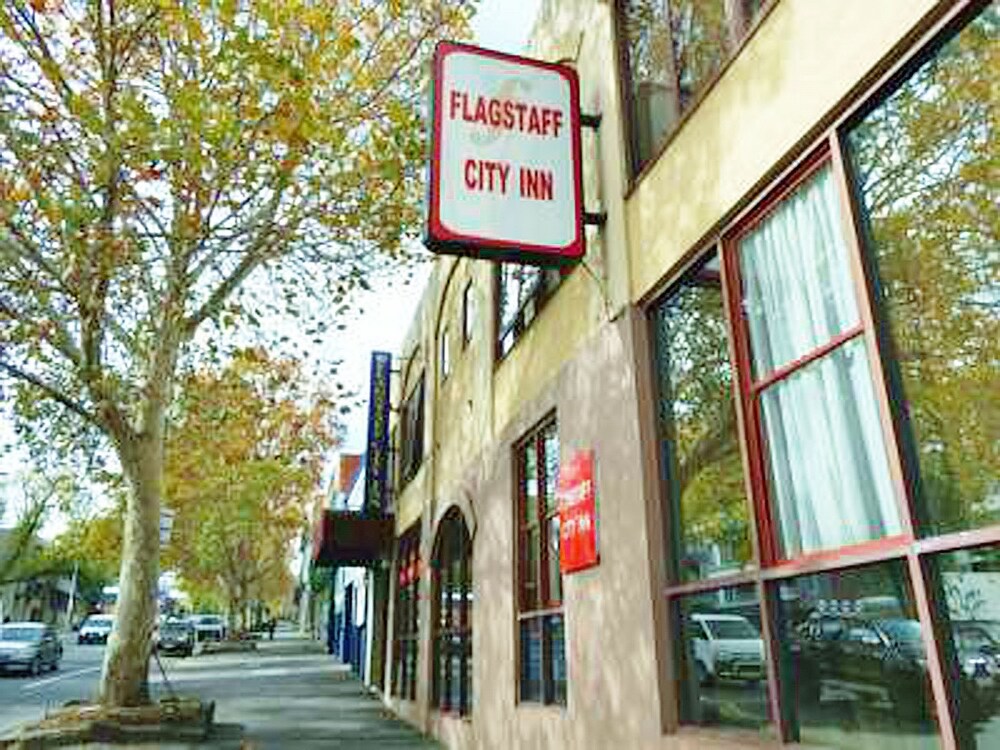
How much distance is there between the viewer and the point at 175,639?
123 feet

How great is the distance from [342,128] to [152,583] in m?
7.28

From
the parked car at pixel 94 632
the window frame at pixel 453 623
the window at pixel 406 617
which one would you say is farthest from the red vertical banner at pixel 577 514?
the parked car at pixel 94 632

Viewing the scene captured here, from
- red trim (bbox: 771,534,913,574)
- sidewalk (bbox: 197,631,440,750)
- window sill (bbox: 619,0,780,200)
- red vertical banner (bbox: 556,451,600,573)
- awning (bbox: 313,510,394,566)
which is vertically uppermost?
window sill (bbox: 619,0,780,200)

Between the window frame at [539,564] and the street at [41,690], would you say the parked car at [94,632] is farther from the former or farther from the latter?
the window frame at [539,564]

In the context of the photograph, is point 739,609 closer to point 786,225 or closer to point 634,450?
point 634,450

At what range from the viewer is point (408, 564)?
16.4 m

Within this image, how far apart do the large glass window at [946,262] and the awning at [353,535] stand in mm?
15252

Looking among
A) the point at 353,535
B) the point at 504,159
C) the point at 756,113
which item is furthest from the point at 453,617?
the point at 756,113

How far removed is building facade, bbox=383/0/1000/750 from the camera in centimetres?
358

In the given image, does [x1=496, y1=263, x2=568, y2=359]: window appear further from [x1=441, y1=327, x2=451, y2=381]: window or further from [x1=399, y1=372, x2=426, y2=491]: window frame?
[x1=399, y1=372, x2=426, y2=491]: window frame

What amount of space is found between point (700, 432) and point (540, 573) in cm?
332

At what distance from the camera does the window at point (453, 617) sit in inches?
445

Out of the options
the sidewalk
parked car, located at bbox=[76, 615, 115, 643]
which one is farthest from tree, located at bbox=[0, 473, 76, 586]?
the sidewalk

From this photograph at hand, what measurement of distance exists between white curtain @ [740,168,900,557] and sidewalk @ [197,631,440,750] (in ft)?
29.1
